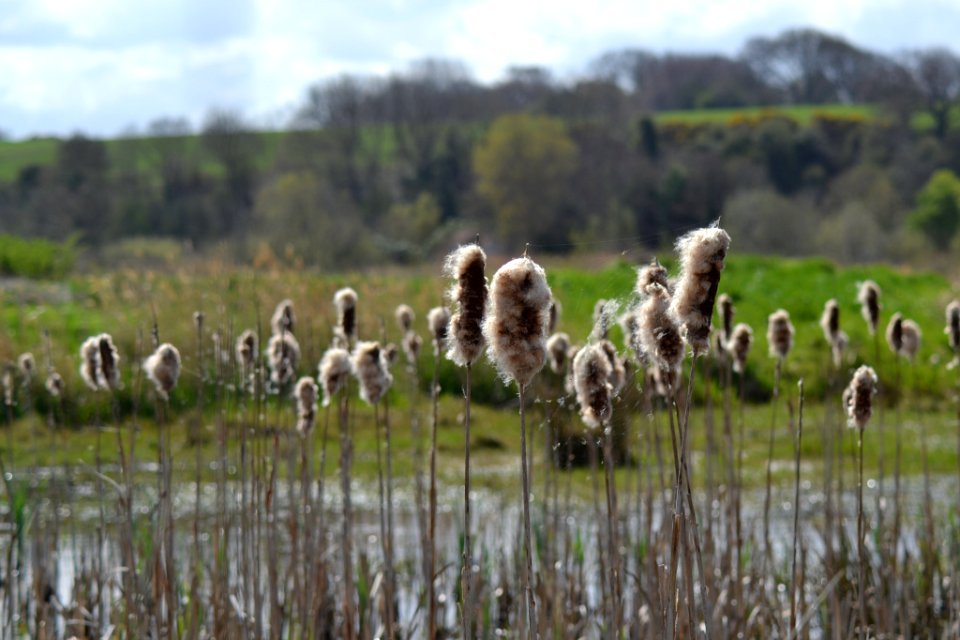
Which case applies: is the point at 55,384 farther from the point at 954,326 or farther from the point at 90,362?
the point at 954,326

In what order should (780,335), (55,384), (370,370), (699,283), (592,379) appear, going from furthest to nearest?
(55,384)
(780,335)
(370,370)
(592,379)
(699,283)

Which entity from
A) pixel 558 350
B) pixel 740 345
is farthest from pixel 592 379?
pixel 558 350

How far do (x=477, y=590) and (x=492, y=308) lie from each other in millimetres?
2793

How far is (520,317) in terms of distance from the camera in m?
2.06

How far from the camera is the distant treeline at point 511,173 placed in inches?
1469

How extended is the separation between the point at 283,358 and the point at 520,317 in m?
2.18

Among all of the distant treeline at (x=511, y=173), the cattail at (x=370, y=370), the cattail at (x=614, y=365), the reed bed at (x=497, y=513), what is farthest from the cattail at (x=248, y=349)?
the distant treeline at (x=511, y=173)

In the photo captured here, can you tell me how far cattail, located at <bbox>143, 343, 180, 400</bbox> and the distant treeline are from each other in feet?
76.3

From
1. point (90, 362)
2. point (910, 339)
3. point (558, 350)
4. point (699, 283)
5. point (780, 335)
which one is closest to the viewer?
point (699, 283)

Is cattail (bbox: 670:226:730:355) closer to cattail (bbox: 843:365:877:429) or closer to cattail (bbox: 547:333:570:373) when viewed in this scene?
cattail (bbox: 843:365:877:429)

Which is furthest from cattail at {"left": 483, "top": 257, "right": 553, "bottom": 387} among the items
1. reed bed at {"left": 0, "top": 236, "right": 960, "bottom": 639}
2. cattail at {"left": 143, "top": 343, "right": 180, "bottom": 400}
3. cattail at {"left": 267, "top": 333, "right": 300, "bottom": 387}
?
cattail at {"left": 267, "top": 333, "right": 300, "bottom": 387}

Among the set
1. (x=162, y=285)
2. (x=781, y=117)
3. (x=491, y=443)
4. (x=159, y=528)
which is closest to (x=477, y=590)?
(x=159, y=528)

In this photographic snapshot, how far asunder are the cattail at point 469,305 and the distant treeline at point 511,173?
2472 cm

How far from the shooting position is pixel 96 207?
44.7m
